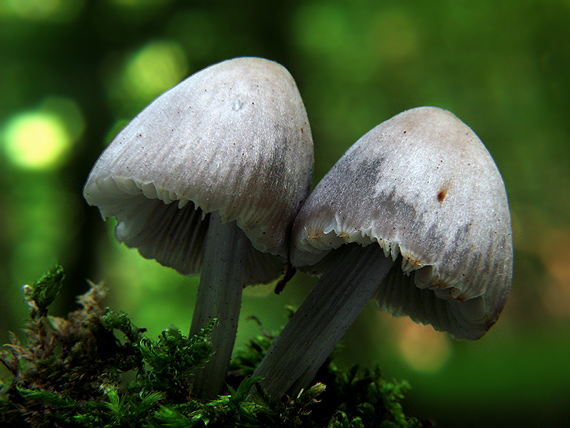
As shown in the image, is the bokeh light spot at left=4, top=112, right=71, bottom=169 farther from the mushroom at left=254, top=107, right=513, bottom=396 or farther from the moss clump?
the mushroom at left=254, top=107, right=513, bottom=396

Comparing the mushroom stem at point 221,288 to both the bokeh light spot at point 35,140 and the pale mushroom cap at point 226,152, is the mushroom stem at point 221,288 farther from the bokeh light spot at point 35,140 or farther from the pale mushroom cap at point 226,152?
the bokeh light spot at point 35,140

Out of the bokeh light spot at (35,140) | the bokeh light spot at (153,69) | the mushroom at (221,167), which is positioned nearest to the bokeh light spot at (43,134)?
the bokeh light spot at (35,140)

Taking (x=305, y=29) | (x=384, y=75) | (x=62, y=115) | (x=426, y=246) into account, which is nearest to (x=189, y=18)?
(x=305, y=29)

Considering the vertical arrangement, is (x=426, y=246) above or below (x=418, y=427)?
above

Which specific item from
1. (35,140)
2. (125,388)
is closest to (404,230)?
(125,388)

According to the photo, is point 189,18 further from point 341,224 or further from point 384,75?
point 341,224
